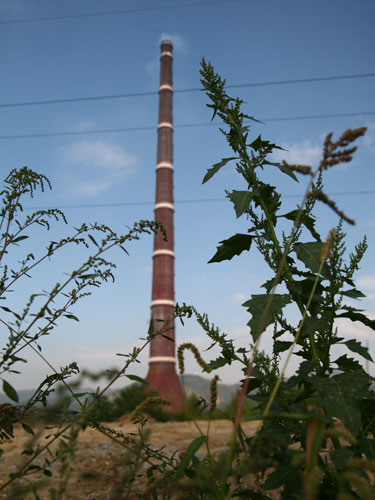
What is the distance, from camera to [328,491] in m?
1.12

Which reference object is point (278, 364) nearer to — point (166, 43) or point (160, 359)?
point (160, 359)

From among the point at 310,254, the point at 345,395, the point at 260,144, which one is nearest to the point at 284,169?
the point at 260,144

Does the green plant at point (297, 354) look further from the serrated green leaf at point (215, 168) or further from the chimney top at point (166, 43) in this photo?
the chimney top at point (166, 43)

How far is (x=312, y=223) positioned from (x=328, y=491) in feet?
3.38

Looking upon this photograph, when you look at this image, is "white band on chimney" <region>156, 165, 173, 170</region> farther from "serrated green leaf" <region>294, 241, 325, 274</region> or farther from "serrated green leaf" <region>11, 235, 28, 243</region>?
"serrated green leaf" <region>294, 241, 325, 274</region>

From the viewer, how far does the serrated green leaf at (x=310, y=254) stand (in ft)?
4.58

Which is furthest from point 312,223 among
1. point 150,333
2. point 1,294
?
point 1,294

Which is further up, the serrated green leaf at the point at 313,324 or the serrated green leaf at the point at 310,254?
the serrated green leaf at the point at 310,254

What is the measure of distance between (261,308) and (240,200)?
41 centimetres

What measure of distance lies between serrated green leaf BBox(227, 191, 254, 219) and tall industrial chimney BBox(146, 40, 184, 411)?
14877mm

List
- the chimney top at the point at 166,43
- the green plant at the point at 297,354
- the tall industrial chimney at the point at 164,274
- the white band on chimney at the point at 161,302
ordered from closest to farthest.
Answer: the green plant at the point at 297,354 → the tall industrial chimney at the point at 164,274 → the white band on chimney at the point at 161,302 → the chimney top at the point at 166,43

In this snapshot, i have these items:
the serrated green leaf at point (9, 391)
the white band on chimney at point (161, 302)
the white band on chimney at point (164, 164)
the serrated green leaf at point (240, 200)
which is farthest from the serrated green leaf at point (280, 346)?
the white band on chimney at point (164, 164)

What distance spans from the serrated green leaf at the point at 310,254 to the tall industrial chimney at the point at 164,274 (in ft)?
48.9

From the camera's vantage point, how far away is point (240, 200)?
4.99 ft
